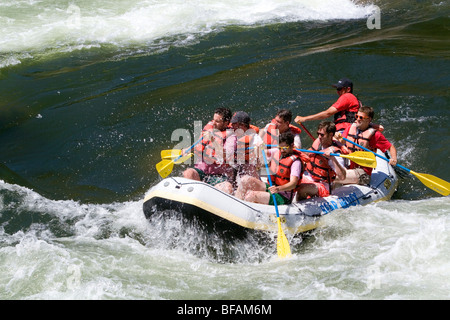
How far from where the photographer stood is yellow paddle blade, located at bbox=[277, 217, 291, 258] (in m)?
5.76

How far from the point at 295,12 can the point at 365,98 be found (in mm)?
5397

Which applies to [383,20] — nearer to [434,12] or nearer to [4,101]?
[434,12]

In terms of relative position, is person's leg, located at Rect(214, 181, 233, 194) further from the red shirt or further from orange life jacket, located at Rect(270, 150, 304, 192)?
the red shirt

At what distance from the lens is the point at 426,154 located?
8109mm

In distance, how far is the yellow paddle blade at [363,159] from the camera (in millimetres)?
6520

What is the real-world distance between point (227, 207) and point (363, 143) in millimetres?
2112

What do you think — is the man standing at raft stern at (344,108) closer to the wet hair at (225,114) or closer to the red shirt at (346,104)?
the red shirt at (346,104)

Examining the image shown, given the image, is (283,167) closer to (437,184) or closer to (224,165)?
(224,165)

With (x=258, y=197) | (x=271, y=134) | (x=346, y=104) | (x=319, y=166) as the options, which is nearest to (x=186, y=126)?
(x=271, y=134)

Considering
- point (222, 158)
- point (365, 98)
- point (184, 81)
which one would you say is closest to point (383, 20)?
point (365, 98)

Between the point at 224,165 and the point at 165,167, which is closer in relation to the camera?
the point at 224,165

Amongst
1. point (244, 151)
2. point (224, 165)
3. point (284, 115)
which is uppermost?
point (284, 115)

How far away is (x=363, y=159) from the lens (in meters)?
6.54
